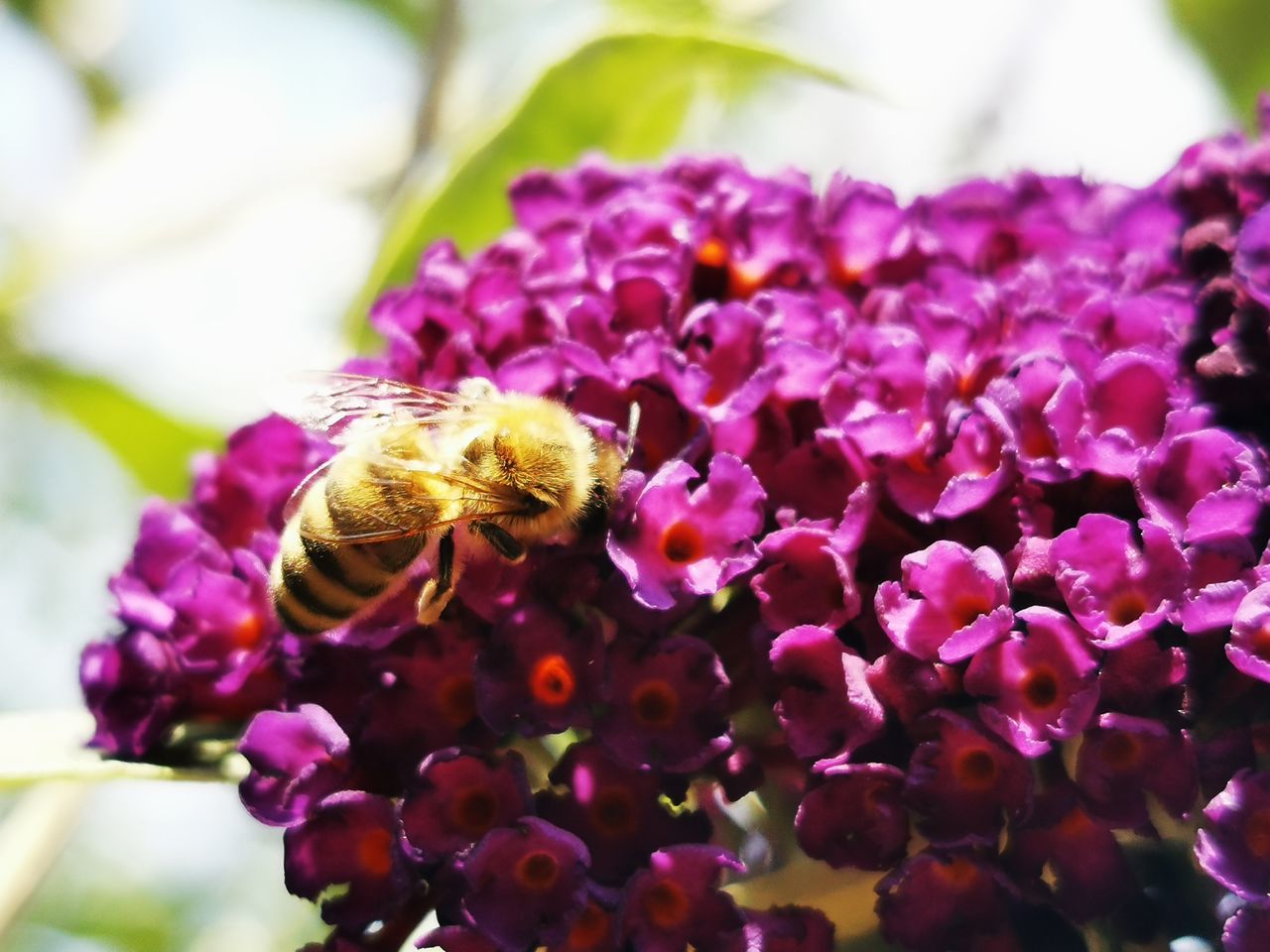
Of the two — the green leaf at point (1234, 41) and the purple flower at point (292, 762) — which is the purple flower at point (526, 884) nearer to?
the purple flower at point (292, 762)

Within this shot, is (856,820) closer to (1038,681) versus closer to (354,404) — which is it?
(1038,681)

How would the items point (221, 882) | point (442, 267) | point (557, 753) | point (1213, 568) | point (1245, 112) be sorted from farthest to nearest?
1. point (221, 882)
2. point (1245, 112)
3. point (442, 267)
4. point (557, 753)
5. point (1213, 568)

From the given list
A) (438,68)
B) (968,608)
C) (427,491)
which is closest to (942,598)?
(968,608)

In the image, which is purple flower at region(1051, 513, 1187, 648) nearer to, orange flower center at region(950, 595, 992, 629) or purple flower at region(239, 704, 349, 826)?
orange flower center at region(950, 595, 992, 629)

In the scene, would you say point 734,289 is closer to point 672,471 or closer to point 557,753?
point 672,471

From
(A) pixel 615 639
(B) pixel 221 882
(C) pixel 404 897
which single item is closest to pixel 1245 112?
(A) pixel 615 639

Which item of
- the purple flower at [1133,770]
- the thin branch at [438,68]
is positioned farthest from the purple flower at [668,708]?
the thin branch at [438,68]

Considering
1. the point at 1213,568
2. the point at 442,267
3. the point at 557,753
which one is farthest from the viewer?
the point at 442,267
